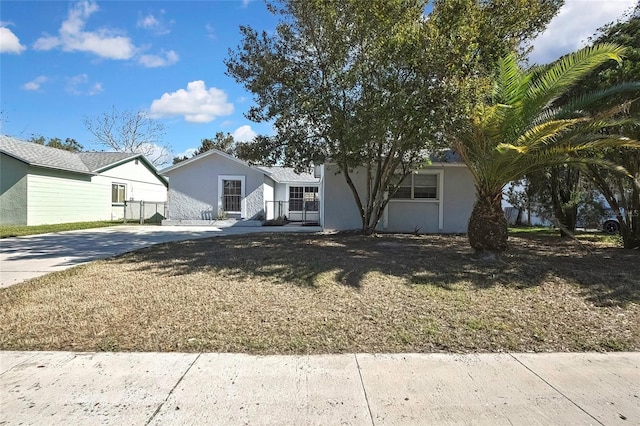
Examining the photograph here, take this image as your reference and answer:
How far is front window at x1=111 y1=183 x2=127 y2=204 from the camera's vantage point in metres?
25.7

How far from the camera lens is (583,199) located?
58.2 ft

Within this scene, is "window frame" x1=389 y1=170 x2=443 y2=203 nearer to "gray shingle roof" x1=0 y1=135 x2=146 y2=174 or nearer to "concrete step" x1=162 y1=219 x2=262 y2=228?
"concrete step" x1=162 y1=219 x2=262 y2=228

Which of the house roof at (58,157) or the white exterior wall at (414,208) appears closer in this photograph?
the white exterior wall at (414,208)

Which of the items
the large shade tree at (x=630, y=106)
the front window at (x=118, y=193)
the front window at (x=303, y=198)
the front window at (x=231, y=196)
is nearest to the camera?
the large shade tree at (x=630, y=106)

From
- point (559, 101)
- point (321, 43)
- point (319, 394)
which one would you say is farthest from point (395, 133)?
point (319, 394)

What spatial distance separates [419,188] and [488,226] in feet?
25.0

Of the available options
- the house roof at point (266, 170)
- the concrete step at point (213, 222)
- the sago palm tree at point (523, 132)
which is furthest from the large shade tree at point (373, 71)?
the house roof at point (266, 170)

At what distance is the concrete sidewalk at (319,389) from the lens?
3158 millimetres

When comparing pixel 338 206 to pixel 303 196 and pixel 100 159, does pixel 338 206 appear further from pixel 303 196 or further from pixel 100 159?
pixel 100 159

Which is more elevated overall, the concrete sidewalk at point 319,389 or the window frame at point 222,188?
the window frame at point 222,188

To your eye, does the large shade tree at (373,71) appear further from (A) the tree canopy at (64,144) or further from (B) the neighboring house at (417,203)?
(A) the tree canopy at (64,144)

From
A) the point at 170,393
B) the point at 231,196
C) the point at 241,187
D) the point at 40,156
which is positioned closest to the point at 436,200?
the point at 241,187

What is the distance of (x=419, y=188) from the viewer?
15828mm

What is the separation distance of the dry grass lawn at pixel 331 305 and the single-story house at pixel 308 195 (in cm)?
691
